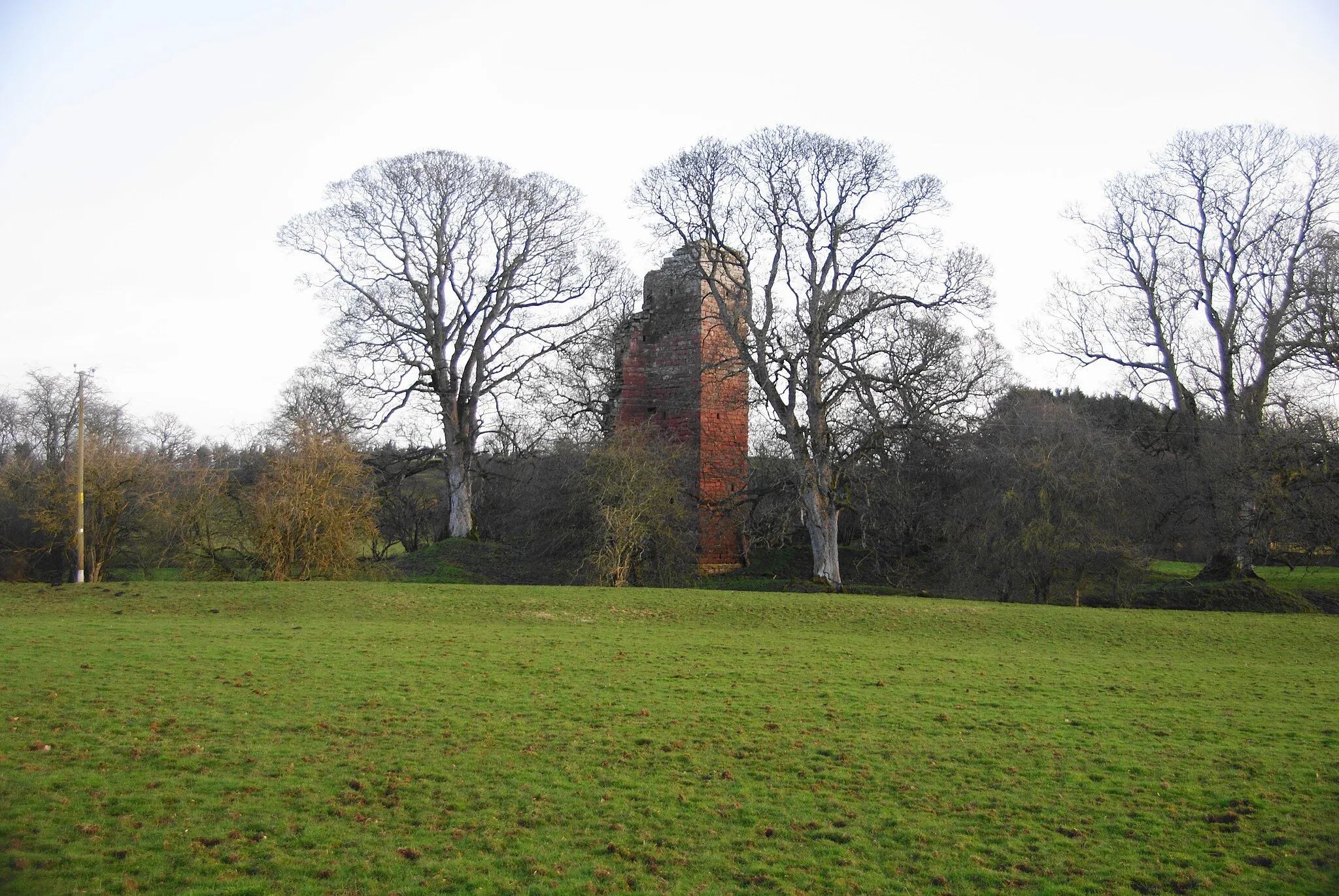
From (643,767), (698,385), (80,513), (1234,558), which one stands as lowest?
(643,767)

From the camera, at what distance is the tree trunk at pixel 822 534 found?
29.7 metres

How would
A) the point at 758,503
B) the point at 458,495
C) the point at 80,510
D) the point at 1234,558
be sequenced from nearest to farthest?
the point at 80,510
the point at 1234,558
the point at 758,503
the point at 458,495

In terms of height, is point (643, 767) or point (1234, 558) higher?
point (1234, 558)

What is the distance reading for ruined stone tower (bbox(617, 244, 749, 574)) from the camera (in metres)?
32.4

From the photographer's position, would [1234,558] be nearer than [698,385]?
Yes

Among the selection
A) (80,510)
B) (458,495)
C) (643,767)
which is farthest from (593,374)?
(643,767)

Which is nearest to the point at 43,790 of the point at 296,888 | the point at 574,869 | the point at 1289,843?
the point at 296,888

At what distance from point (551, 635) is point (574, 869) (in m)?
11.2

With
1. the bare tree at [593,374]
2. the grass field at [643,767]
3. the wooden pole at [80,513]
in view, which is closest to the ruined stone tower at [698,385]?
the bare tree at [593,374]

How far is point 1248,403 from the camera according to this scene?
30078 millimetres

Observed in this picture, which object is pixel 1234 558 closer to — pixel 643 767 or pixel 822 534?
pixel 822 534

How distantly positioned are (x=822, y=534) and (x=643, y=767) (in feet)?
71.9

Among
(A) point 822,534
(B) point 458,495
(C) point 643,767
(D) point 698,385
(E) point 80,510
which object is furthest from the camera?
(B) point 458,495

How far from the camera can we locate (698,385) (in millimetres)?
34094
